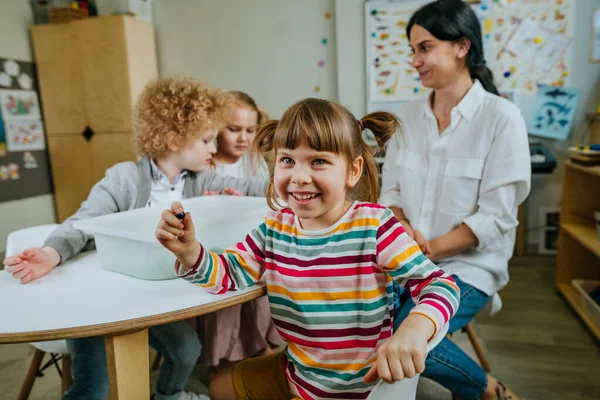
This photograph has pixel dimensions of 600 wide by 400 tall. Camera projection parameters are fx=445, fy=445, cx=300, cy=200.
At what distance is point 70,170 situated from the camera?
390cm

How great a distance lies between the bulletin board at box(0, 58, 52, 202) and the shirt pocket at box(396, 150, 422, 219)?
11.0ft

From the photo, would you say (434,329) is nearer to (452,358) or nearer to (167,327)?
(452,358)

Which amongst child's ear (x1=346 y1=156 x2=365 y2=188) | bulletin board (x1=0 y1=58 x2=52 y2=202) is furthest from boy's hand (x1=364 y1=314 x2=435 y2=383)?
bulletin board (x1=0 y1=58 x2=52 y2=202)

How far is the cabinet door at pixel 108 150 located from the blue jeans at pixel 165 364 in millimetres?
2611

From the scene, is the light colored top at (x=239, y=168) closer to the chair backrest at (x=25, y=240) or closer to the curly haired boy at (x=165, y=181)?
the curly haired boy at (x=165, y=181)

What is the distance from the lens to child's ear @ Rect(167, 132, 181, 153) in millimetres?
1502

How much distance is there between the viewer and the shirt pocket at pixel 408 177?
1.54 m

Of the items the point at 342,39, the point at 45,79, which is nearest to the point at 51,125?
the point at 45,79

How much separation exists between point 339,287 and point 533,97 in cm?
295

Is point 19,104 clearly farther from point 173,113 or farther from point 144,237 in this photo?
point 144,237

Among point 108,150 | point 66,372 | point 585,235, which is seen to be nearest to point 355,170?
point 66,372

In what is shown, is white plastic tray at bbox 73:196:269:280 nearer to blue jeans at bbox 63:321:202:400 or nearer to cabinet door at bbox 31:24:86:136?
blue jeans at bbox 63:321:202:400

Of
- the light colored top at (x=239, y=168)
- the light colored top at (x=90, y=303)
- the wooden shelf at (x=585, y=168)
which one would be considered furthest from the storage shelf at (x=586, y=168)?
the light colored top at (x=90, y=303)

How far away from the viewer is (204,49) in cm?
392
